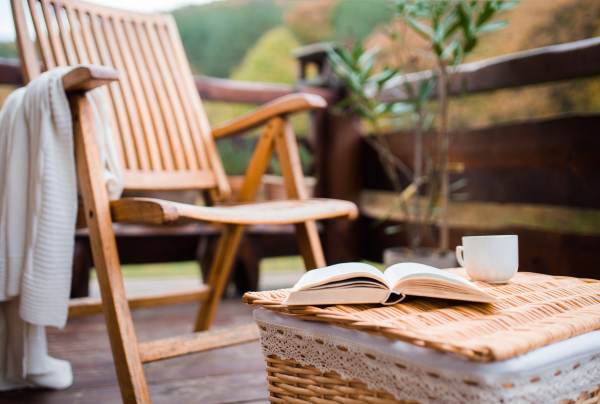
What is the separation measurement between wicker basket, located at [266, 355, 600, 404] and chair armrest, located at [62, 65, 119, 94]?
1.83ft

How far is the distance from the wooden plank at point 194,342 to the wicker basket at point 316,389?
0.27 meters

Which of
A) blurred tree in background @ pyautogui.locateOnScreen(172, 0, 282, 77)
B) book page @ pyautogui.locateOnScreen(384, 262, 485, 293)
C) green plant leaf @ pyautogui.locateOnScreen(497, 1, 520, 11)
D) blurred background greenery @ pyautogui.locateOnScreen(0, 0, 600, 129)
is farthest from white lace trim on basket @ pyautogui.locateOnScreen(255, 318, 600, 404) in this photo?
blurred tree in background @ pyautogui.locateOnScreen(172, 0, 282, 77)

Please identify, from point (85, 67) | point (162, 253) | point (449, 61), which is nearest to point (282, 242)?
point (162, 253)

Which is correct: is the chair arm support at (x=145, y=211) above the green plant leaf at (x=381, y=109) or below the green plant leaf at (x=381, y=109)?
below

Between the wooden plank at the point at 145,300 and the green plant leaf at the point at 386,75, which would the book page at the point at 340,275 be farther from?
the green plant leaf at the point at 386,75

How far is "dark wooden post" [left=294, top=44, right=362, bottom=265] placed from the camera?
2.13 meters

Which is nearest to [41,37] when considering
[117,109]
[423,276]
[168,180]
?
[117,109]

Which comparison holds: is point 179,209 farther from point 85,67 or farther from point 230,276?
point 230,276

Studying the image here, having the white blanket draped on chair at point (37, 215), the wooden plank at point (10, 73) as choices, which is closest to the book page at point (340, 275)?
the white blanket draped on chair at point (37, 215)

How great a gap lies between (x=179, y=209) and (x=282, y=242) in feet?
4.22

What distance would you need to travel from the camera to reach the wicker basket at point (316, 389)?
576mm

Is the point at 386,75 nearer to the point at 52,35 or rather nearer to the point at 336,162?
the point at 336,162

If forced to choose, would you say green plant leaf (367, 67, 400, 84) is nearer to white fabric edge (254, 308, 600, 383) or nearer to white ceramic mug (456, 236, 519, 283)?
white ceramic mug (456, 236, 519, 283)

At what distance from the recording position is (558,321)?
1.81 feet
